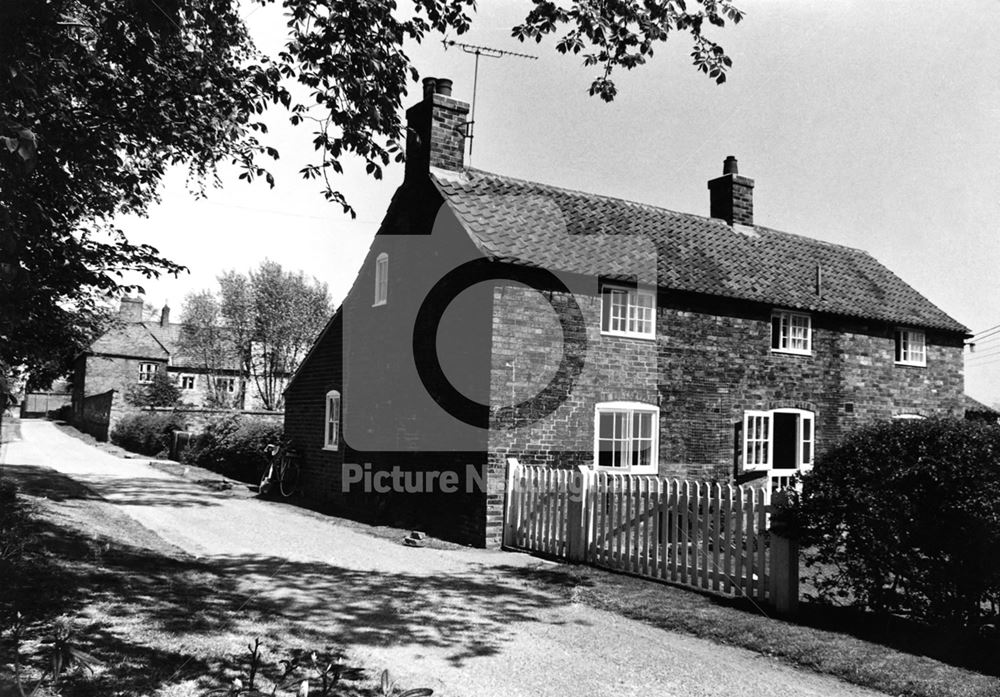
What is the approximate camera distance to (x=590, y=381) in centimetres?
1495

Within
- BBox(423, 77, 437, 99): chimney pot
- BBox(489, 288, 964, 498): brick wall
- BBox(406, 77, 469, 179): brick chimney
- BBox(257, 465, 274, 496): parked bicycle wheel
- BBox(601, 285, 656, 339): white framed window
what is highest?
BBox(423, 77, 437, 99): chimney pot

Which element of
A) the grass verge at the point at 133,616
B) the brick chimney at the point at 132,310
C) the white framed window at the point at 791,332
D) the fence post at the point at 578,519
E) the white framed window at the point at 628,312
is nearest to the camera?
the grass verge at the point at 133,616

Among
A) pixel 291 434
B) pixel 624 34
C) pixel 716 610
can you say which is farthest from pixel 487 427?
pixel 291 434

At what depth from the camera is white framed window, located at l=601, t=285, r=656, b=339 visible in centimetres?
1559

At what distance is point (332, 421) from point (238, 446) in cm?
636

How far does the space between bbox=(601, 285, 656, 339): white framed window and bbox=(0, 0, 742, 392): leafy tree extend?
7743mm

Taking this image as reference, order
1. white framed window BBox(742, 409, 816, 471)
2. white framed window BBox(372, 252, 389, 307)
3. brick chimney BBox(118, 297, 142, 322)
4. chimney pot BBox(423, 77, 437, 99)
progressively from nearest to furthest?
1. chimney pot BBox(423, 77, 437, 99)
2. white framed window BBox(742, 409, 816, 471)
3. white framed window BBox(372, 252, 389, 307)
4. brick chimney BBox(118, 297, 142, 322)

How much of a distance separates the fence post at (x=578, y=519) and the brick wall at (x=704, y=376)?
1.95 m

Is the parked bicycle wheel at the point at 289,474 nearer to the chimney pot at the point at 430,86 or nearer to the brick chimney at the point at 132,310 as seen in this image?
the chimney pot at the point at 430,86

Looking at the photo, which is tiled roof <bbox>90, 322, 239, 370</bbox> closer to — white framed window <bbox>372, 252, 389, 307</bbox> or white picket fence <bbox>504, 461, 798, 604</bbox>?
white framed window <bbox>372, 252, 389, 307</bbox>

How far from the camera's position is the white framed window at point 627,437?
1512 cm

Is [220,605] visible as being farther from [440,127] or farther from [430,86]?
[430,86]

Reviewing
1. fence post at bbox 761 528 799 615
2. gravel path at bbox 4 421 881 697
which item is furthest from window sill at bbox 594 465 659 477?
fence post at bbox 761 528 799 615

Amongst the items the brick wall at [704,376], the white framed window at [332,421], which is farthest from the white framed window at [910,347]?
the white framed window at [332,421]
